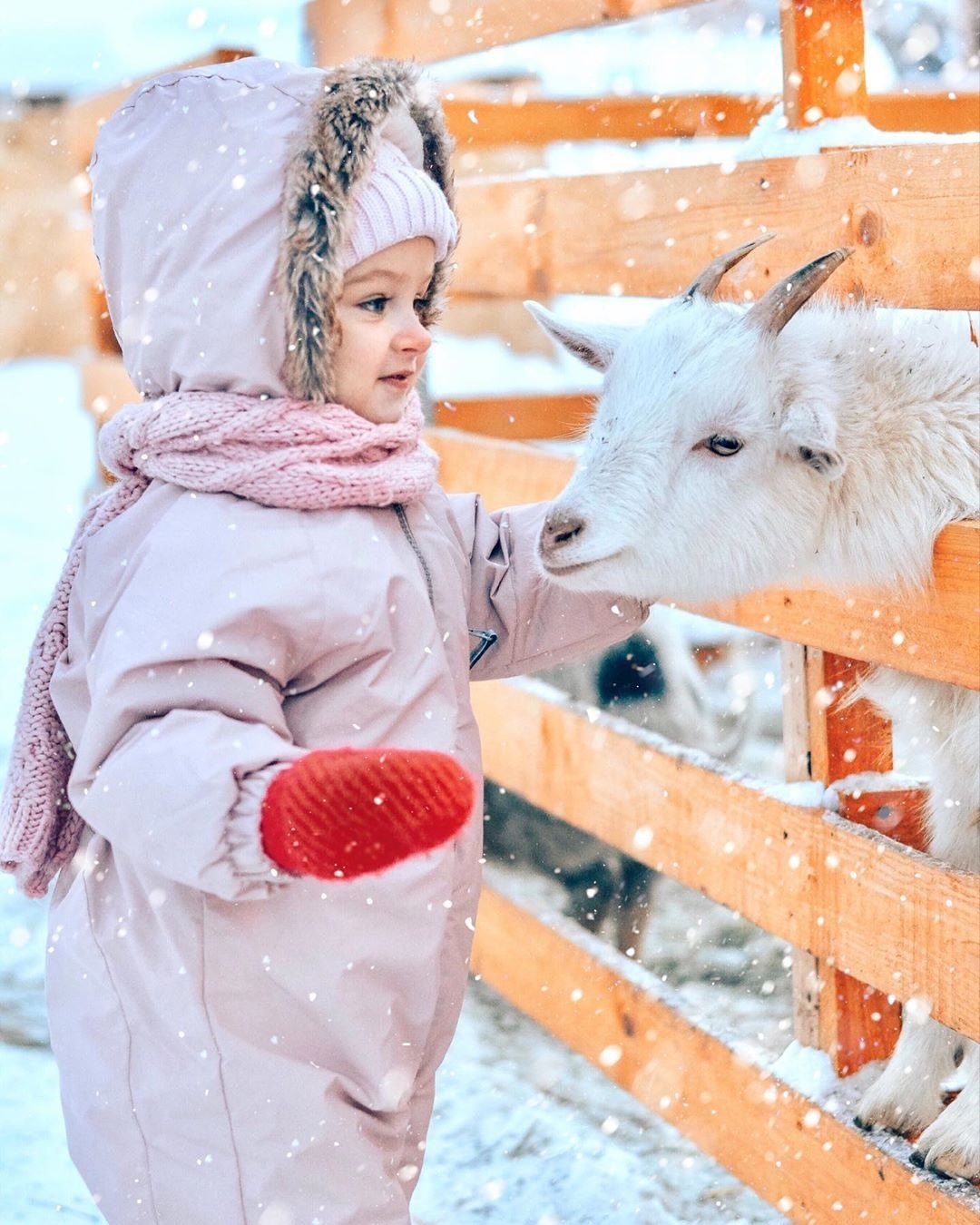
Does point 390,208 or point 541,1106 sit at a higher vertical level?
point 390,208

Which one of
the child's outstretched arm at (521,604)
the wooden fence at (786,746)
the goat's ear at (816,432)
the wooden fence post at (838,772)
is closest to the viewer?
the goat's ear at (816,432)

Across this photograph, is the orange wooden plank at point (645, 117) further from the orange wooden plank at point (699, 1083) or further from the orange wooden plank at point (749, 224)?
the orange wooden plank at point (699, 1083)

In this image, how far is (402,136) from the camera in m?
2.14

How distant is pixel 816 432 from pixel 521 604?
58cm

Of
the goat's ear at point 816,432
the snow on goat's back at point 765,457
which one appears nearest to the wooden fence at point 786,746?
the snow on goat's back at point 765,457

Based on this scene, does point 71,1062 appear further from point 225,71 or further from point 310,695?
point 225,71

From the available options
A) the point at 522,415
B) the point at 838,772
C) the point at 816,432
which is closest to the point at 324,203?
the point at 816,432

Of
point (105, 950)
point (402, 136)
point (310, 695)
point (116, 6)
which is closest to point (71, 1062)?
point (105, 950)

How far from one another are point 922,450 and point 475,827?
972 mm

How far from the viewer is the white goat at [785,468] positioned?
231 cm

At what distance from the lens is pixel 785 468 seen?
2400 millimetres

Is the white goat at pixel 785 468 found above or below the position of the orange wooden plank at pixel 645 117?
below

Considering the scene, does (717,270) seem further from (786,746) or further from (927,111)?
(927,111)

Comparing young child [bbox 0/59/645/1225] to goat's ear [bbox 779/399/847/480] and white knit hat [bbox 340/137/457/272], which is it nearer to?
white knit hat [bbox 340/137/457/272]
